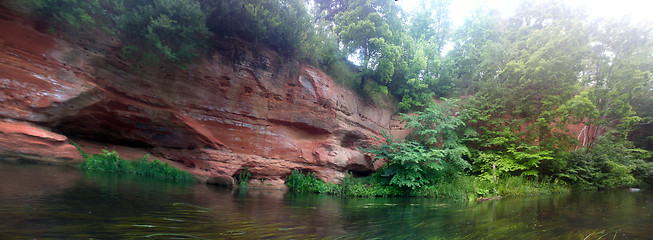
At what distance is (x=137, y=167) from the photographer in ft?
32.7

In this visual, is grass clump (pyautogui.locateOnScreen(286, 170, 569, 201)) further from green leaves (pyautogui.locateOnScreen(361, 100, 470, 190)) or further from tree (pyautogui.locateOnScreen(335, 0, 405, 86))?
tree (pyautogui.locateOnScreen(335, 0, 405, 86))

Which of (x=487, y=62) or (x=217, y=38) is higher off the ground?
(x=487, y=62)

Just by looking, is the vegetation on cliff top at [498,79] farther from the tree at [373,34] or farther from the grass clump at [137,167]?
the grass clump at [137,167]

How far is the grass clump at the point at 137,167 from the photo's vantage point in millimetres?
9117

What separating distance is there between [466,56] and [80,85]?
2307 centimetres

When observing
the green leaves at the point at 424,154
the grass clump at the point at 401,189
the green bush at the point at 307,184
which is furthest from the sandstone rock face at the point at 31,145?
the green leaves at the point at 424,154

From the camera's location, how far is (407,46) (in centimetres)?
1673

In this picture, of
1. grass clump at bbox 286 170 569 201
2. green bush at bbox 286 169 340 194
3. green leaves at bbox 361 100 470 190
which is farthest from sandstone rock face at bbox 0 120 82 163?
green leaves at bbox 361 100 470 190

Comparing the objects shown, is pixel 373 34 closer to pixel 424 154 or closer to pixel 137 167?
pixel 424 154

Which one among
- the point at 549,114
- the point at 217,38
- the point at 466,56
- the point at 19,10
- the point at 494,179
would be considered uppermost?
the point at 466,56

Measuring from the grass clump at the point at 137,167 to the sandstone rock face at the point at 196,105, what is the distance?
0.92 m

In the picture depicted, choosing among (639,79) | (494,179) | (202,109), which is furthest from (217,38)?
(639,79)

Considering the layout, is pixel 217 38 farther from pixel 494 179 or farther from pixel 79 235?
pixel 494 179

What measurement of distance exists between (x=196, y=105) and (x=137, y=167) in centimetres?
323
